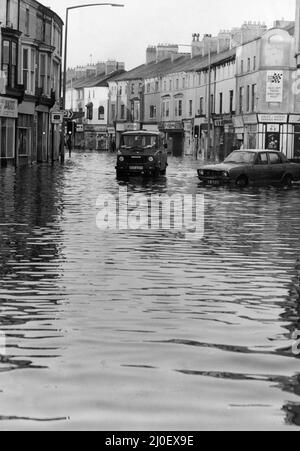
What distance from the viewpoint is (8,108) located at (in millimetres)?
51688

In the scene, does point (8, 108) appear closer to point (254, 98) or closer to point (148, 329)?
point (254, 98)

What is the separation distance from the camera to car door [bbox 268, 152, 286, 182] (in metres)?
36.4

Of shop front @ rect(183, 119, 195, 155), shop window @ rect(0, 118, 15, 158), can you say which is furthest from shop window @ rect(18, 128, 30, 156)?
shop front @ rect(183, 119, 195, 155)

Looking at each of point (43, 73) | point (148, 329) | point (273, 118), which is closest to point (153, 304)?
point (148, 329)

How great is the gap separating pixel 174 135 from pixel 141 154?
221 ft


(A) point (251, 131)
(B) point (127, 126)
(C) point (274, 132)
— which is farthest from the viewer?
(B) point (127, 126)

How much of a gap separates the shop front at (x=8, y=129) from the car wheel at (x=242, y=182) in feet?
59.5

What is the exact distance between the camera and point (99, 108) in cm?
14212

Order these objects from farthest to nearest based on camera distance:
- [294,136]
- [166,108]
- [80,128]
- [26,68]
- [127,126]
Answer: [80,128], [127,126], [166,108], [294,136], [26,68]

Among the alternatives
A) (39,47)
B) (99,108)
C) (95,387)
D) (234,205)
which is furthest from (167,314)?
(99,108)

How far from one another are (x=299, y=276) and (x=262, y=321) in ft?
10.7

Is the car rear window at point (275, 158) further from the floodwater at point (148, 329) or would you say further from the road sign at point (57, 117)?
the road sign at point (57, 117)

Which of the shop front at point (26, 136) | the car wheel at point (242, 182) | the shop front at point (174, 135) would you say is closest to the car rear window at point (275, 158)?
the car wheel at point (242, 182)
